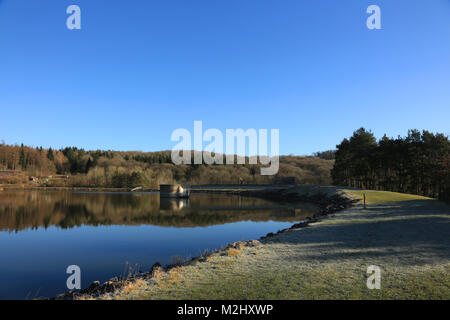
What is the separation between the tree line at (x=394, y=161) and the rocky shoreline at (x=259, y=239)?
23.0 ft

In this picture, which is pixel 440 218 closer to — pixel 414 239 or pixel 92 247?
pixel 414 239

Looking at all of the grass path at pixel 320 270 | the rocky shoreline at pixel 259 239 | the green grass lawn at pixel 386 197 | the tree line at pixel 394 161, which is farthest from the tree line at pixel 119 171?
the grass path at pixel 320 270

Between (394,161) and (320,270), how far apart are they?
1426 inches

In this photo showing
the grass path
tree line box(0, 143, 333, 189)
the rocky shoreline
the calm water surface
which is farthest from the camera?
tree line box(0, 143, 333, 189)

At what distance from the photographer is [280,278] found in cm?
616

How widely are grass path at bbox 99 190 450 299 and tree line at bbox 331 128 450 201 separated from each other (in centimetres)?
2641

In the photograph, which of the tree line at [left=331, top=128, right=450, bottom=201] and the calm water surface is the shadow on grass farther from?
the tree line at [left=331, top=128, right=450, bottom=201]

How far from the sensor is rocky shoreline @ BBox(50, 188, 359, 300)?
6.88 metres

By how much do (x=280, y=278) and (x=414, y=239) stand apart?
624cm

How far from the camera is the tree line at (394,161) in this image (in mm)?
33812

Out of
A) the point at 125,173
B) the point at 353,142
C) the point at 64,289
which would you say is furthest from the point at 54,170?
the point at 64,289

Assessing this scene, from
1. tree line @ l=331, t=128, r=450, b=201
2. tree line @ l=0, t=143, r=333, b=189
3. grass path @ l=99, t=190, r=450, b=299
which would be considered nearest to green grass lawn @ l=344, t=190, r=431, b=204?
tree line @ l=331, t=128, r=450, b=201

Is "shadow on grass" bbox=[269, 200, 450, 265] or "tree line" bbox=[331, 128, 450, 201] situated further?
"tree line" bbox=[331, 128, 450, 201]

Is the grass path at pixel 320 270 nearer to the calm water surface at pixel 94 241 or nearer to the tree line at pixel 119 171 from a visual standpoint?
the calm water surface at pixel 94 241
